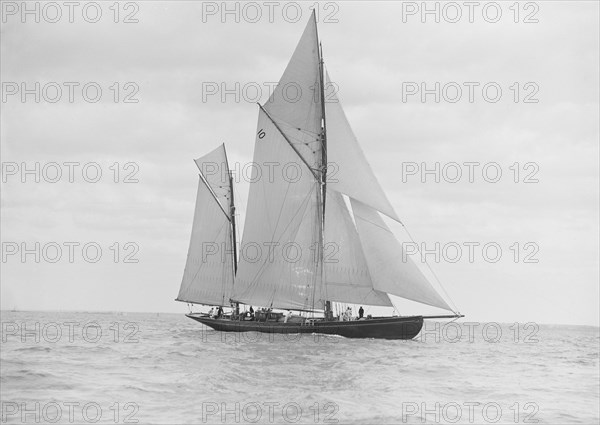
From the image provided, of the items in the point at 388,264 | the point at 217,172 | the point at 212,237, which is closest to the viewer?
the point at 388,264

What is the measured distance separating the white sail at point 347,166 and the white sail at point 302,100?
129 centimetres

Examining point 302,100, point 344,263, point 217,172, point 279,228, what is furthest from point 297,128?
point 217,172

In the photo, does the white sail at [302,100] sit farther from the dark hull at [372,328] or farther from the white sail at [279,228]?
the dark hull at [372,328]

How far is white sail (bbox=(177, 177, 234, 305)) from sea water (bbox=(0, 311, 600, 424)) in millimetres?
22470

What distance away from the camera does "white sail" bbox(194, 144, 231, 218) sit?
71.4 m

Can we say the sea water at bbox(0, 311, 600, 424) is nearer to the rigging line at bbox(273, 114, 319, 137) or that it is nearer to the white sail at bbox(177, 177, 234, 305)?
the rigging line at bbox(273, 114, 319, 137)

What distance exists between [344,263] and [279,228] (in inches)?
229

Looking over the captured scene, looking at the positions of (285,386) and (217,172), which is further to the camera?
(217,172)

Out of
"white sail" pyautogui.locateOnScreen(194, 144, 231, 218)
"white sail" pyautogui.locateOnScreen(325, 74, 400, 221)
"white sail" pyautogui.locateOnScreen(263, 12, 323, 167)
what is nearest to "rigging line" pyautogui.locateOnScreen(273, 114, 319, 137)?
"white sail" pyautogui.locateOnScreen(263, 12, 323, 167)

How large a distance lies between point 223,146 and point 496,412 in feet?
157

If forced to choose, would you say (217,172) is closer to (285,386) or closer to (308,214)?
(308,214)

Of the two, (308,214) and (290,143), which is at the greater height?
(290,143)

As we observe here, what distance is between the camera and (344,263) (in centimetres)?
5741

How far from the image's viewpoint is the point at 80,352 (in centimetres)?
4381
